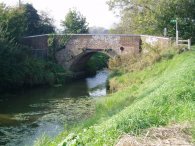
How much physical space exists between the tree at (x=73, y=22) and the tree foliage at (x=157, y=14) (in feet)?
43.4

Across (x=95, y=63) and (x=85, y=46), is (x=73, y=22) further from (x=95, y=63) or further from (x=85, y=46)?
(x=85, y=46)

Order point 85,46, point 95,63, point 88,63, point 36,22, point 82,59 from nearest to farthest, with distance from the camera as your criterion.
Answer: point 85,46 < point 82,59 < point 88,63 < point 36,22 < point 95,63

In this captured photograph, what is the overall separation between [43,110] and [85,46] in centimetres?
1406

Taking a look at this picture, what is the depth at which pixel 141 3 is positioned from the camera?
32.9 meters

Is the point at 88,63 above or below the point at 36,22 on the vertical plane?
below

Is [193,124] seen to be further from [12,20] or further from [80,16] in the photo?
[80,16]

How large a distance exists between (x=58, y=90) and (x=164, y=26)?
9.51 metres

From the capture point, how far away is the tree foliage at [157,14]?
31.6 m

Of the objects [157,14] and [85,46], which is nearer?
[157,14]

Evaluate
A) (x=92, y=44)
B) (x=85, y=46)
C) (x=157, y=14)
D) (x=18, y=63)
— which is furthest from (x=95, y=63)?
(x=18, y=63)

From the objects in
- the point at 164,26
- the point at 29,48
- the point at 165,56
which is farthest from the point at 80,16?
the point at 165,56

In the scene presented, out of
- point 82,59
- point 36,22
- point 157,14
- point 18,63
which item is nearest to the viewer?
point 18,63

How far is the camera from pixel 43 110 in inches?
858

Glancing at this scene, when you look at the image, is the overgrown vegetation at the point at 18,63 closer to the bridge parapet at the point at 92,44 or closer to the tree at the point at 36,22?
the bridge parapet at the point at 92,44
